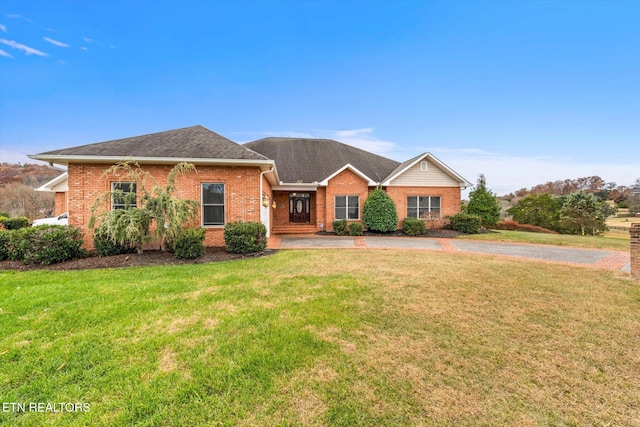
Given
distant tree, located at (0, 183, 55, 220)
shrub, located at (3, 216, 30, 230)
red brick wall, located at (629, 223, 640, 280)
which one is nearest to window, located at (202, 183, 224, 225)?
red brick wall, located at (629, 223, 640, 280)

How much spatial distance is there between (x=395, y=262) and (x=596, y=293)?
4432 millimetres

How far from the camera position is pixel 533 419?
7.21 feet

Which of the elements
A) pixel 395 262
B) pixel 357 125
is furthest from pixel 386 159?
pixel 395 262

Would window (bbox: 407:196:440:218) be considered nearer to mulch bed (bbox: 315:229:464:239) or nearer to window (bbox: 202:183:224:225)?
mulch bed (bbox: 315:229:464:239)

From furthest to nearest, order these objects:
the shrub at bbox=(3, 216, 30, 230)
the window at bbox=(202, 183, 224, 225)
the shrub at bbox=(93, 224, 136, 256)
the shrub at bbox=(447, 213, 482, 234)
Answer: the shrub at bbox=(3, 216, 30, 230)
the shrub at bbox=(447, 213, 482, 234)
the window at bbox=(202, 183, 224, 225)
the shrub at bbox=(93, 224, 136, 256)

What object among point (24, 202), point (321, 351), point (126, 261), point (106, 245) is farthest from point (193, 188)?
point (24, 202)

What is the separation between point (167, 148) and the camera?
34.6 ft

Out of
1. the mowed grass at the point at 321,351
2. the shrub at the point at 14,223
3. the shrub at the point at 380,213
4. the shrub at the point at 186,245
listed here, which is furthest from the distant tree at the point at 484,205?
the shrub at the point at 14,223

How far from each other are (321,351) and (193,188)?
9.36 meters

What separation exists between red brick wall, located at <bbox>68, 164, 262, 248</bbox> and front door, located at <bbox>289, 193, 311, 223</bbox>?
7.24 m

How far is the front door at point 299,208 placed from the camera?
18078 mm

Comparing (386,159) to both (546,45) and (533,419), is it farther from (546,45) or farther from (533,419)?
(533,419)

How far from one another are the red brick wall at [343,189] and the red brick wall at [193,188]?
252 inches

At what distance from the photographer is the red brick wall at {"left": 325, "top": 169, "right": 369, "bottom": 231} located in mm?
16422
